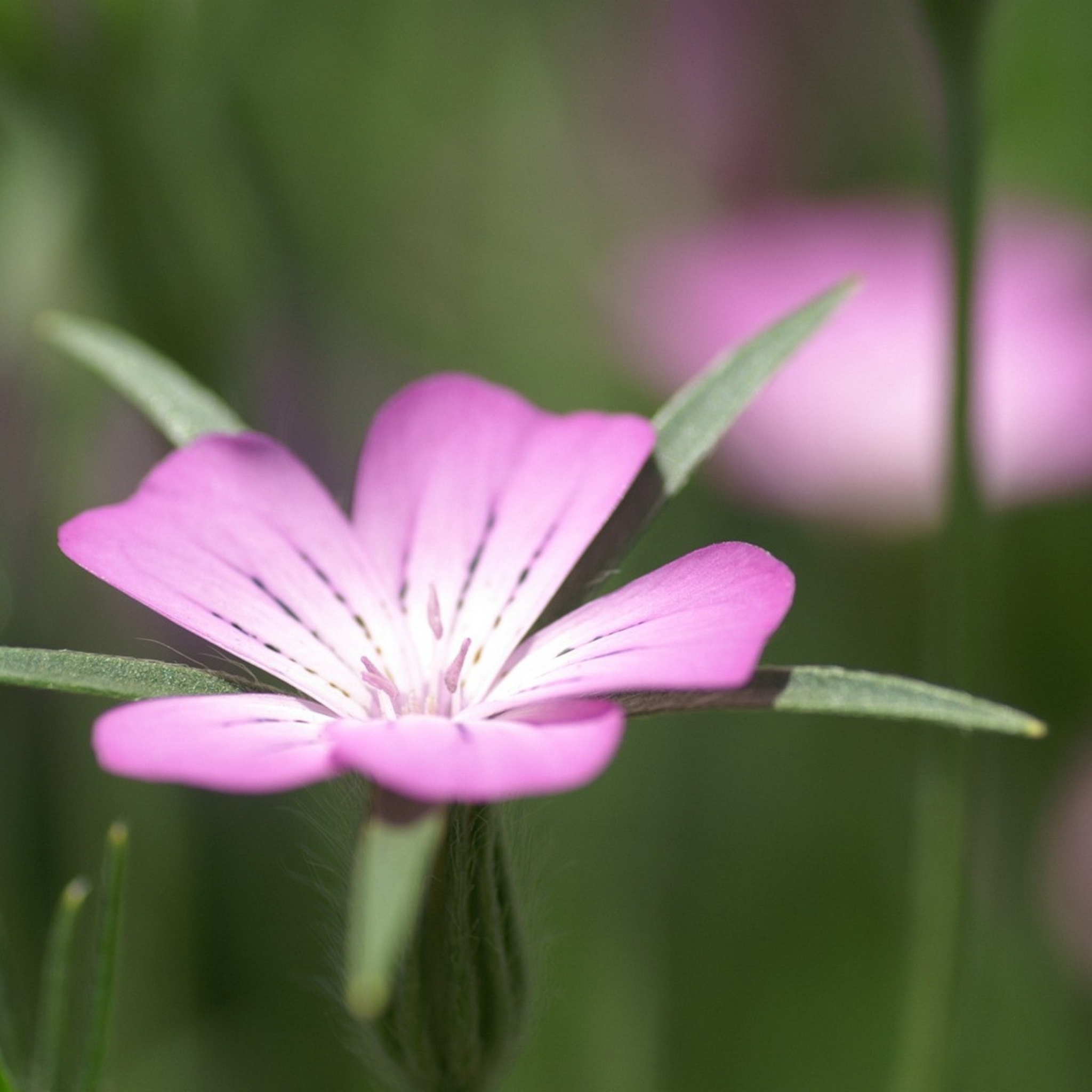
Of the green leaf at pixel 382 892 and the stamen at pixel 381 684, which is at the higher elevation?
the stamen at pixel 381 684

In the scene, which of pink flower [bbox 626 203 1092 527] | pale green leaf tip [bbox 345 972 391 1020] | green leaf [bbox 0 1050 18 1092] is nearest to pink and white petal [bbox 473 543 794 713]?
pale green leaf tip [bbox 345 972 391 1020]

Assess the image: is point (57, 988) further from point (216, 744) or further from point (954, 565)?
point (954, 565)

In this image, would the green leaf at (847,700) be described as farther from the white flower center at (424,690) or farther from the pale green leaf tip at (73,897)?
the pale green leaf tip at (73,897)

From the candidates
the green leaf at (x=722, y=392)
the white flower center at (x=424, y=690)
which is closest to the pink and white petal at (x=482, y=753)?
the white flower center at (x=424, y=690)

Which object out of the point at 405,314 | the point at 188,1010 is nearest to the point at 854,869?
the point at 188,1010

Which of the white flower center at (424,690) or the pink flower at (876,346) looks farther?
the pink flower at (876,346)

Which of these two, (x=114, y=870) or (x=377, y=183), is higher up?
(x=377, y=183)

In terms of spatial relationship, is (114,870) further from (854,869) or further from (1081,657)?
(1081,657)
